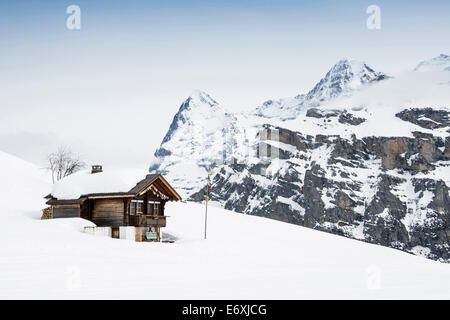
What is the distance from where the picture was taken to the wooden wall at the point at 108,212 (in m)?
36.6

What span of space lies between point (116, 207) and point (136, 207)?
5.35 feet

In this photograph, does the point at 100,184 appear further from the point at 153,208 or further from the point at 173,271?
the point at 173,271

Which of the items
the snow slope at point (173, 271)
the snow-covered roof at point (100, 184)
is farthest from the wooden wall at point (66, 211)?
the snow slope at point (173, 271)

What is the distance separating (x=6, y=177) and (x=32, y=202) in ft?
34.9

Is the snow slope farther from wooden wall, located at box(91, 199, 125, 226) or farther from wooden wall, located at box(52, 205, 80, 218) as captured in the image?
wooden wall, located at box(91, 199, 125, 226)

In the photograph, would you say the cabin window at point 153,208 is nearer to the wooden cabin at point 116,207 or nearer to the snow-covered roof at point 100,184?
the wooden cabin at point 116,207

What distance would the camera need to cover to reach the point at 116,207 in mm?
36875

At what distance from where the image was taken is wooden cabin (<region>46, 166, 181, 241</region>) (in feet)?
120

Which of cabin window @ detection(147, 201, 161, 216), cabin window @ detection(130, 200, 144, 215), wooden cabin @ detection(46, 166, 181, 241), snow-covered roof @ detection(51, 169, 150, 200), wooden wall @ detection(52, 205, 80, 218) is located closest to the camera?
wooden cabin @ detection(46, 166, 181, 241)

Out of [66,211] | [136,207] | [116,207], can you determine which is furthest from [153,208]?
[66,211]

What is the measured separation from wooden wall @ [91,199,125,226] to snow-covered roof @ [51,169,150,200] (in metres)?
0.85

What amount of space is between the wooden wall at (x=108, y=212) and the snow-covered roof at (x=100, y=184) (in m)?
0.85

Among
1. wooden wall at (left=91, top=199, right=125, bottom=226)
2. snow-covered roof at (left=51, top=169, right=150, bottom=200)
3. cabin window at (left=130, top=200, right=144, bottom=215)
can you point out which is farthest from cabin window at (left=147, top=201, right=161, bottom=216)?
wooden wall at (left=91, top=199, right=125, bottom=226)
